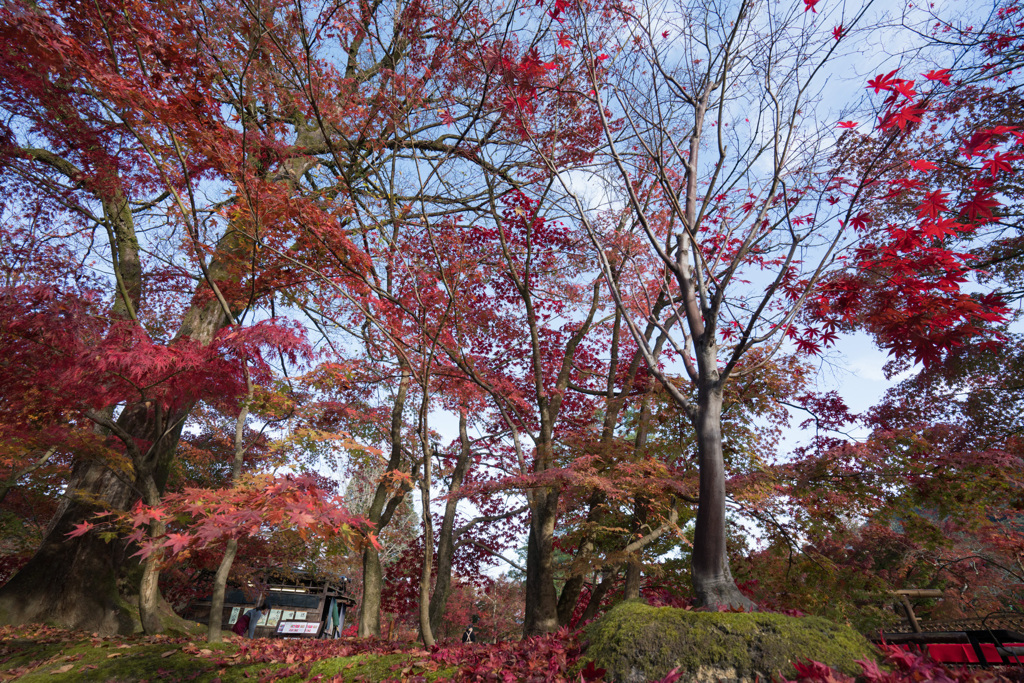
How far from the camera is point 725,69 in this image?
4.75 meters

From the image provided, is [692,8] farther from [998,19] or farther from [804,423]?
[804,423]

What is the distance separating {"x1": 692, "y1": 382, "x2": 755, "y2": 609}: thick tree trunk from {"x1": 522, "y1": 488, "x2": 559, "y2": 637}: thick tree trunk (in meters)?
2.60

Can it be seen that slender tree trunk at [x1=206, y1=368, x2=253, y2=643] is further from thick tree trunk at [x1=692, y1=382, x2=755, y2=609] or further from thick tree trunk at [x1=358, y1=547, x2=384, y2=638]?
thick tree trunk at [x1=692, y1=382, x2=755, y2=609]

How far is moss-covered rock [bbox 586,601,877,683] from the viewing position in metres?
2.70

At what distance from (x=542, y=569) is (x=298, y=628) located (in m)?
18.1

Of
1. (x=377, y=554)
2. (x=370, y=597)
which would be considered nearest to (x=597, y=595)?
(x=377, y=554)

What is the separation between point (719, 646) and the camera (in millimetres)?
2818

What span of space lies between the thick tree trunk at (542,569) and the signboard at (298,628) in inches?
686

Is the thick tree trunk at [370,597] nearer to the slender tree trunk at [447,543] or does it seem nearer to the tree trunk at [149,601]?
the slender tree trunk at [447,543]

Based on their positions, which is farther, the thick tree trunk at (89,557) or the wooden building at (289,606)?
the wooden building at (289,606)

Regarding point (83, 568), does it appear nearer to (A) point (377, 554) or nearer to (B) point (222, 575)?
(B) point (222, 575)

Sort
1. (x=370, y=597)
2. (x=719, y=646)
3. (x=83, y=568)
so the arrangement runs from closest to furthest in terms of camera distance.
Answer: (x=719, y=646) → (x=83, y=568) → (x=370, y=597)

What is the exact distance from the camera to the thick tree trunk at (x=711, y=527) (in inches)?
145

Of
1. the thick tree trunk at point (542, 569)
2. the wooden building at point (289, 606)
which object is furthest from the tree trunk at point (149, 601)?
the wooden building at point (289, 606)
